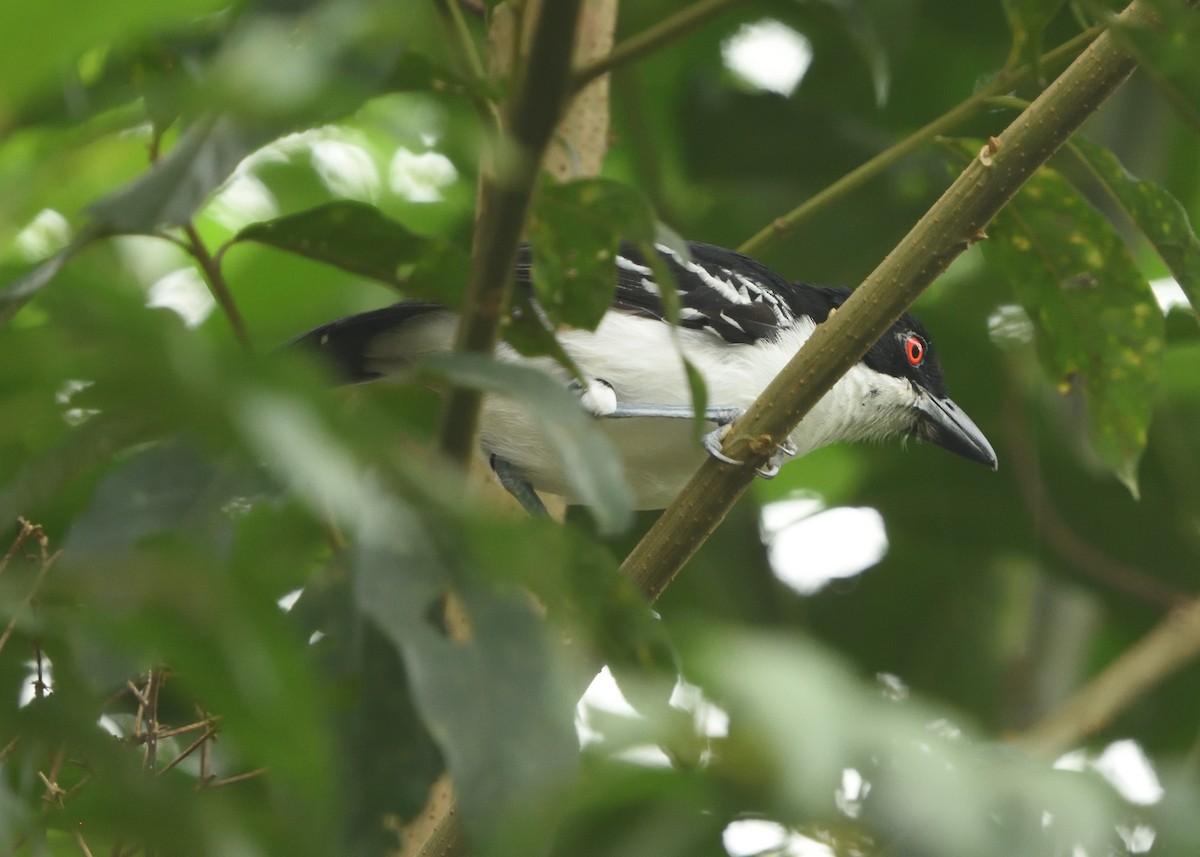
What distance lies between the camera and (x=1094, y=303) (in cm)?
231

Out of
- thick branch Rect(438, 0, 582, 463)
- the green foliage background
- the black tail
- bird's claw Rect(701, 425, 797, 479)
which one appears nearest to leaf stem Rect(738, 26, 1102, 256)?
the green foliage background

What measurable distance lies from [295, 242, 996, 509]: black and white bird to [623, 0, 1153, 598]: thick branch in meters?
1.01

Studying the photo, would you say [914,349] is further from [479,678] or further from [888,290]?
[479,678]

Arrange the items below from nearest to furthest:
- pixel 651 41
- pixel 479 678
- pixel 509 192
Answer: pixel 479 678, pixel 509 192, pixel 651 41

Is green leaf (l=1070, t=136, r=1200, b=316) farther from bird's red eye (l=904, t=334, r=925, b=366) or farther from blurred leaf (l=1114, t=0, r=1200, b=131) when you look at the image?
bird's red eye (l=904, t=334, r=925, b=366)

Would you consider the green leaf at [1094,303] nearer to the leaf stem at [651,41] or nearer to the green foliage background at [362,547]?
the green foliage background at [362,547]

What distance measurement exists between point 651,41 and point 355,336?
1.95 m

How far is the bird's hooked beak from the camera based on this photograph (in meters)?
3.54

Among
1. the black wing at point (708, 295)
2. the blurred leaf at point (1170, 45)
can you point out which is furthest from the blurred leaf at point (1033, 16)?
the black wing at point (708, 295)

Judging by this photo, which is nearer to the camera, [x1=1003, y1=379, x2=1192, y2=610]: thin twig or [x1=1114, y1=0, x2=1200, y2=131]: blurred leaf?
[x1=1114, y1=0, x2=1200, y2=131]: blurred leaf

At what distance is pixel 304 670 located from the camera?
898mm

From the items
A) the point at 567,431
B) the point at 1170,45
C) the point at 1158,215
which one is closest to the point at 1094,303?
the point at 1158,215

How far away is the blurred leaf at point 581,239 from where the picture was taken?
4.64 feet

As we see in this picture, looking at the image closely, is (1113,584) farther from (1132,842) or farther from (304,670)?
(304,670)
